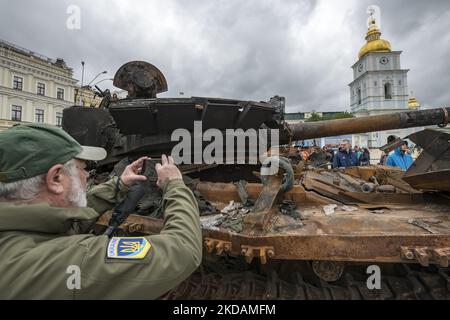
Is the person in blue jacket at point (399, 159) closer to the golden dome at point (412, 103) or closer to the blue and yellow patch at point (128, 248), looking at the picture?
the blue and yellow patch at point (128, 248)

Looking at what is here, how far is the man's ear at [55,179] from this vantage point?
1.26 m

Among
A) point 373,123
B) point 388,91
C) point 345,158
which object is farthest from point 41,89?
point 388,91

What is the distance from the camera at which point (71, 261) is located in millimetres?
1057

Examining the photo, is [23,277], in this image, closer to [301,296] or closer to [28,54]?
[301,296]

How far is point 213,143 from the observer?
334cm

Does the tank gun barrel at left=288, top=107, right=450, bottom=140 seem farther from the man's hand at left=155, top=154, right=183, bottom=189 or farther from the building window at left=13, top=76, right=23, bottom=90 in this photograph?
the building window at left=13, top=76, right=23, bottom=90

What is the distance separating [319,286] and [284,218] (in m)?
0.58

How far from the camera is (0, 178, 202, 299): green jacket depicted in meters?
1.01

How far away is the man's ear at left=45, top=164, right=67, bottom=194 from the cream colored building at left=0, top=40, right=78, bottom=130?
120 feet

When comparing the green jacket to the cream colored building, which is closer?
the green jacket

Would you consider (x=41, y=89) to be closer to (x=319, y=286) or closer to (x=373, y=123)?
(x=373, y=123)

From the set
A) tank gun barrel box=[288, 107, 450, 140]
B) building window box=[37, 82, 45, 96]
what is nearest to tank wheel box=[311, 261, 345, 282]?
tank gun barrel box=[288, 107, 450, 140]
